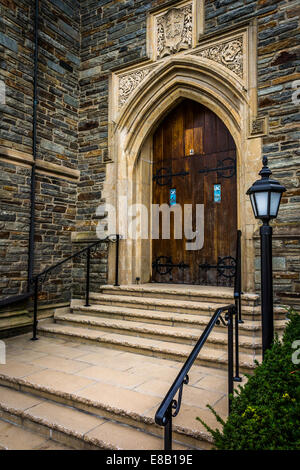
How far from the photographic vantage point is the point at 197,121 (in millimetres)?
5543

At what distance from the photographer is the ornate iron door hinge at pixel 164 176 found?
5.77 metres

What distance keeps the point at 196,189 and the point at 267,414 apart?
4122mm

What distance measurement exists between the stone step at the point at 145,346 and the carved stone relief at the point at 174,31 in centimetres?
425

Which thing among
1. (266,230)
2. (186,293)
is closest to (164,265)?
(186,293)

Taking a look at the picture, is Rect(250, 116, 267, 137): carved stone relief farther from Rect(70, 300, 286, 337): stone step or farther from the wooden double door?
Rect(70, 300, 286, 337): stone step

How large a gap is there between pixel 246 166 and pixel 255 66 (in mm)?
1334

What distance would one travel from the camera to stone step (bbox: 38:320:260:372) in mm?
3121

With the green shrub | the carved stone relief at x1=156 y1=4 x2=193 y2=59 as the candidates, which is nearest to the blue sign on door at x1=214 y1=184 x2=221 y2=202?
the carved stone relief at x1=156 y1=4 x2=193 y2=59

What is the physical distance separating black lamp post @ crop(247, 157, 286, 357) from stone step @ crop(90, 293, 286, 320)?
1293 mm

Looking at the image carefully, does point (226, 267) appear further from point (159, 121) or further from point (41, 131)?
point (41, 131)

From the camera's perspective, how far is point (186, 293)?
14.7 ft

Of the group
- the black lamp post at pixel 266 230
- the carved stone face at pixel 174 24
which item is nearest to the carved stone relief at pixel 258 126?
the carved stone face at pixel 174 24

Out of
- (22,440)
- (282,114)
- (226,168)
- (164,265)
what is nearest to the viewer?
→ (22,440)
